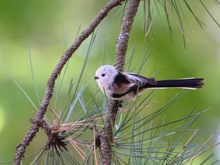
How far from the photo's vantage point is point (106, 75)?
2.74ft

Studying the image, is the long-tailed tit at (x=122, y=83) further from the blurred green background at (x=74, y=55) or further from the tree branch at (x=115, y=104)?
the blurred green background at (x=74, y=55)

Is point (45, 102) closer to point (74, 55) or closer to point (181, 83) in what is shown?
point (181, 83)

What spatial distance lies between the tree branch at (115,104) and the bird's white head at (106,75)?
1cm

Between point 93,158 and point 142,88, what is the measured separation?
15cm

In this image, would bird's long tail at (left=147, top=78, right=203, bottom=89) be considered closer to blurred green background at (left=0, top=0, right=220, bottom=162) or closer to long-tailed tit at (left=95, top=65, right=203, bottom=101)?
long-tailed tit at (left=95, top=65, right=203, bottom=101)

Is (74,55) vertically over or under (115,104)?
over

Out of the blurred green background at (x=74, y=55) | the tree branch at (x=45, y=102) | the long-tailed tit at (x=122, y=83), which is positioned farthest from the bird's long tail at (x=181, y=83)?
the blurred green background at (x=74, y=55)

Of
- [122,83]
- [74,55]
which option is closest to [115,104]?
[122,83]

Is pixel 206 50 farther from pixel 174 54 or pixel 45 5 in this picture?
pixel 45 5

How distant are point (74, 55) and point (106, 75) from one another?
62 cm

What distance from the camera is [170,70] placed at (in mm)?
1500

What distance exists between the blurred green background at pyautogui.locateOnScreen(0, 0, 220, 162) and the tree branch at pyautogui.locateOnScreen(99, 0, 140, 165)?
518 millimetres

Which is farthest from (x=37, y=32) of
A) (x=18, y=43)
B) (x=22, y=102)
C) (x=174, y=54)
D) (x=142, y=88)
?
(x=142, y=88)

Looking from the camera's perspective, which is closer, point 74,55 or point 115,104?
point 115,104
